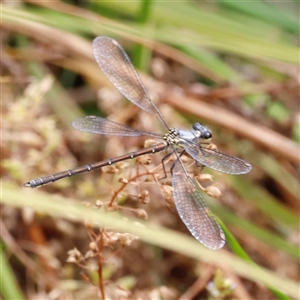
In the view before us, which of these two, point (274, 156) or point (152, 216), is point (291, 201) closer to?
point (274, 156)

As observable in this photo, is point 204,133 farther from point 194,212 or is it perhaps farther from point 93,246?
point 93,246

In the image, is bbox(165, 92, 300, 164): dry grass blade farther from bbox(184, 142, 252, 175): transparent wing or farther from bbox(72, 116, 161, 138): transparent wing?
bbox(184, 142, 252, 175): transparent wing

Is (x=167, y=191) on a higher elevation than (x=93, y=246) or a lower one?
higher

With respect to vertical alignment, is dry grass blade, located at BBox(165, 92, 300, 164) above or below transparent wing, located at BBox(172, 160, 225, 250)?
below

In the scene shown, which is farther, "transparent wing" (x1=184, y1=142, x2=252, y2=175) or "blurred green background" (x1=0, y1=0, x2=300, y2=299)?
"blurred green background" (x1=0, y1=0, x2=300, y2=299)

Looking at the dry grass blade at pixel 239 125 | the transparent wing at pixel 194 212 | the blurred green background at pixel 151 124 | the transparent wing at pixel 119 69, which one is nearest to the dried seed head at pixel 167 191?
the transparent wing at pixel 194 212

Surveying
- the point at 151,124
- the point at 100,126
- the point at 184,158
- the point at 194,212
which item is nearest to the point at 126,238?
the point at 194,212

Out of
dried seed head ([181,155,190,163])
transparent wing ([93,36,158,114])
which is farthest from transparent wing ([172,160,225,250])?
transparent wing ([93,36,158,114])
